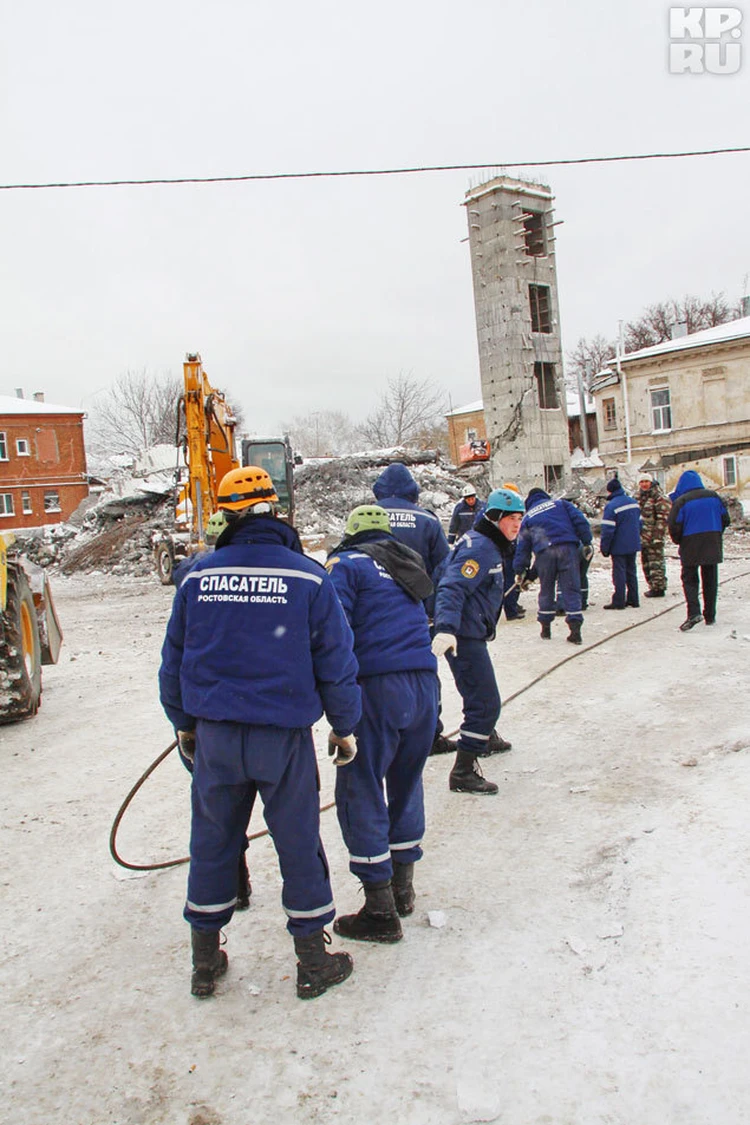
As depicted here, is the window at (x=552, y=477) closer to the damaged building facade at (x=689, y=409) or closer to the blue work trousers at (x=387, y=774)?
the damaged building facade at (x=689, y=409)

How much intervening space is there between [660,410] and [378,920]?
36.6 m

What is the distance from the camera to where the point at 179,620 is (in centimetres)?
319

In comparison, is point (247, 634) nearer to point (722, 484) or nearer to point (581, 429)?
point (722, 484)

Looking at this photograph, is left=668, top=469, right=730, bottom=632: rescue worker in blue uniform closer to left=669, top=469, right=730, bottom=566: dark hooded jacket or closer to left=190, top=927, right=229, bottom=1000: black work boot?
left=669, top=469, right=730, bottom=566: dark hooded jacket

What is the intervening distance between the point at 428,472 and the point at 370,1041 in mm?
28838

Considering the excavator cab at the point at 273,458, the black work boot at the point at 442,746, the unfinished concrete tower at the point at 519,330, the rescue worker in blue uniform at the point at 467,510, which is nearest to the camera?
the black work boot at the point at 442,746

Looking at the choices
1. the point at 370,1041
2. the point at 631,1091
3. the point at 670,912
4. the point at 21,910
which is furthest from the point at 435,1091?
the point at 21,910

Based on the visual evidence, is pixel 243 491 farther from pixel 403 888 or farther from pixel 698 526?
pixel 698 526

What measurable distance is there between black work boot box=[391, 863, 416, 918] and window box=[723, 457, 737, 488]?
3345 cm

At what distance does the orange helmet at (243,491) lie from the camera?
10.5 feet

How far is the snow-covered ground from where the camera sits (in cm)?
247

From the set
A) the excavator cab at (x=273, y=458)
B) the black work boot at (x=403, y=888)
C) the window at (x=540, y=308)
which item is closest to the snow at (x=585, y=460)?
the window at (x=540, y=308)

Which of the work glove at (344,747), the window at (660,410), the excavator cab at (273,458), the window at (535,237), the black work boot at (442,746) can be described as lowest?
the black work boot at (442,746)

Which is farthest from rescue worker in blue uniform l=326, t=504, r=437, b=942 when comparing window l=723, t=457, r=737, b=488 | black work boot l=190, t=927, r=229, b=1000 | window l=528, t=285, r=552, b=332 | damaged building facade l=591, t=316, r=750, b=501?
window l=723, t=457, r=737, b=488
